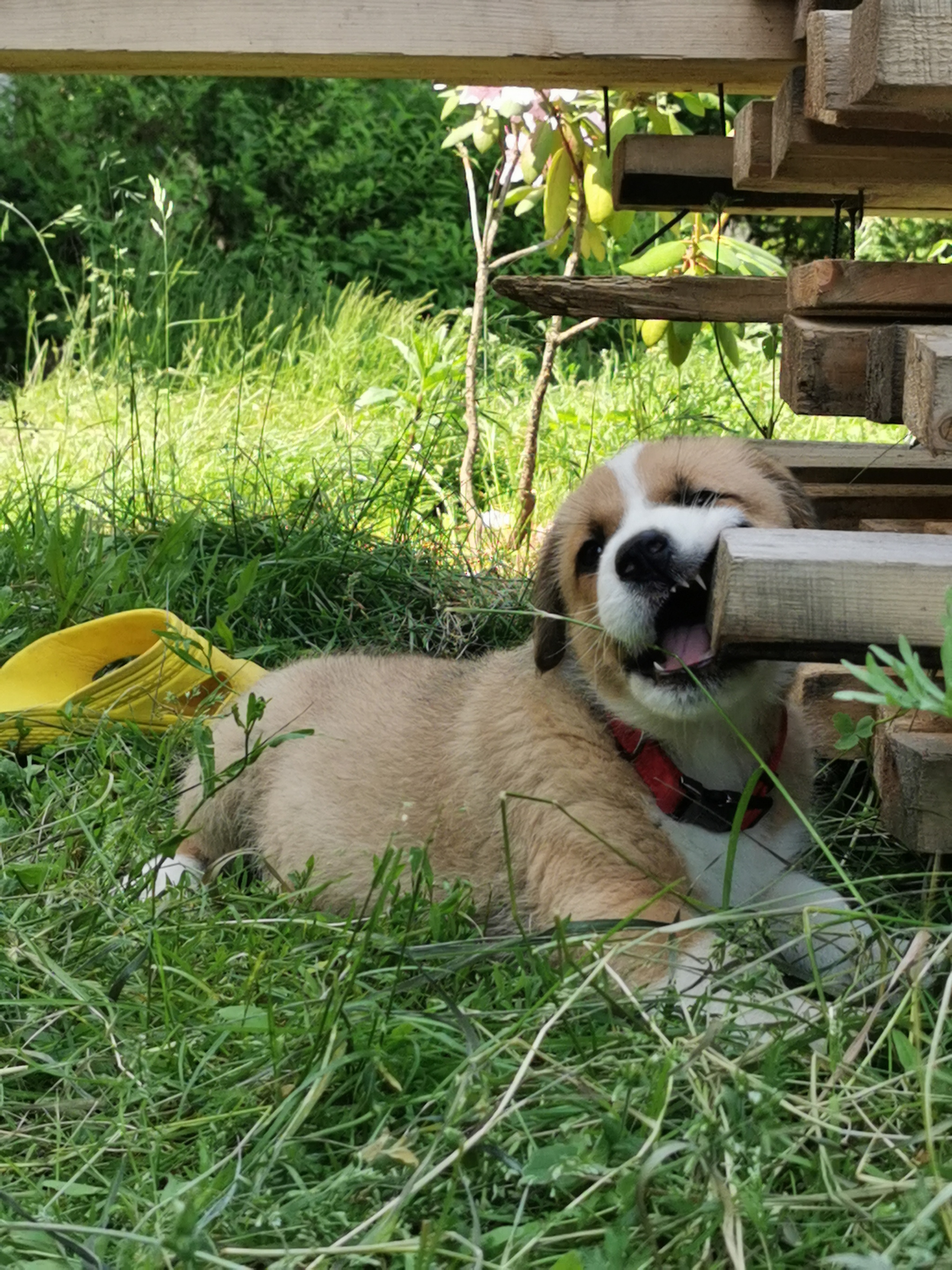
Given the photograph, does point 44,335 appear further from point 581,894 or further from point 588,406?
point 581,894

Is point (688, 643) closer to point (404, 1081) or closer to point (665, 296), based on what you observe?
point (404, 1081)

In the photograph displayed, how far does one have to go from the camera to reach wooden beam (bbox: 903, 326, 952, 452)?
2.25 meters

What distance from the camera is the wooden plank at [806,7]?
3352 mm

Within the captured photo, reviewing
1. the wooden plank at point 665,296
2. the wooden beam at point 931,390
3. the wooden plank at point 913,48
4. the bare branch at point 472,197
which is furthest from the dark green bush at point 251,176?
the wooden plank at point 913,48

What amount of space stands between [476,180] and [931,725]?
29.5 feet

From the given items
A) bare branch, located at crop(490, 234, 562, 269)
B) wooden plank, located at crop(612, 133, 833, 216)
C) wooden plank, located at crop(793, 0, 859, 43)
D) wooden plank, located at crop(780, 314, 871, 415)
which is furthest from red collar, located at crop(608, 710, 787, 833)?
bare branch, located at crop(490, 234, 562, 269)

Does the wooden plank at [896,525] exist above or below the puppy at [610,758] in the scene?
above

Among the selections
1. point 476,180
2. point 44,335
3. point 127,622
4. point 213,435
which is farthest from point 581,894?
point 476,180

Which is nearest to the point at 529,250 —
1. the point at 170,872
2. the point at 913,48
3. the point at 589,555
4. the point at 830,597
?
the point at 589,555

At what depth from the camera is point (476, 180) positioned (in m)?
11.0

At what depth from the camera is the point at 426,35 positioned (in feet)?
11.9

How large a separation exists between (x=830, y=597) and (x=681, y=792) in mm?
766

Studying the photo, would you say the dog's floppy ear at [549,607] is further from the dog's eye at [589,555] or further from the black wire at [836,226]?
the black wire at [836,226]

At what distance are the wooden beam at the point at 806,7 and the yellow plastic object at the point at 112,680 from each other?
211 cm
